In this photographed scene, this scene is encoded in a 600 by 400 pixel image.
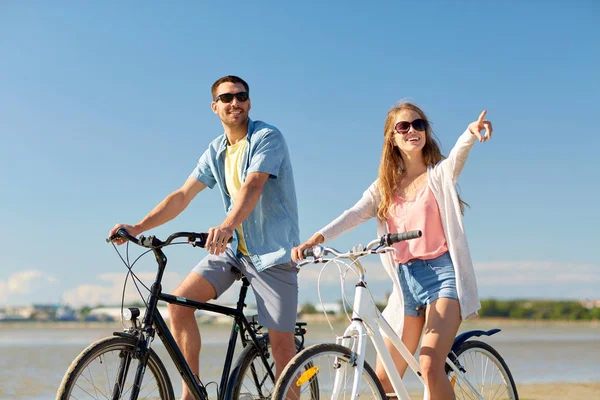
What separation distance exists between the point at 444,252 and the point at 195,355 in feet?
5.00

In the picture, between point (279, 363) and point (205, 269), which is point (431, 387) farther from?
point (205, 269)

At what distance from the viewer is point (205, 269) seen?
14.6ft

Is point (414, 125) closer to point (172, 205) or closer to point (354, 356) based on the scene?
point (354, 356)

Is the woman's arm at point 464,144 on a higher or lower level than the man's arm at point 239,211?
higher

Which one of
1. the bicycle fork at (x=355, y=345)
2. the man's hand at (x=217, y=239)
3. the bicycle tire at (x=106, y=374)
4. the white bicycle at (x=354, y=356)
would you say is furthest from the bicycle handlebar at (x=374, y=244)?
the bicycle tire at (x=106, y=374)

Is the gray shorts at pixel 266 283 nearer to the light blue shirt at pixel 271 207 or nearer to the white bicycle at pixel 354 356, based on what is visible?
the light blue shirt at pixel 271 207

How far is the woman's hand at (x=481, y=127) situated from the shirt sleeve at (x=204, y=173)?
1744 mm

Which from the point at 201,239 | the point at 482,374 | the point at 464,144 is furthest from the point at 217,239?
the point at 482,374

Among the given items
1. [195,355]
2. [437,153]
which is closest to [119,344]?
[195,355]

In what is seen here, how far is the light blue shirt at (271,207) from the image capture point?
14.3ft

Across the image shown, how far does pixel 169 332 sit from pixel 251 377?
0.78 meters

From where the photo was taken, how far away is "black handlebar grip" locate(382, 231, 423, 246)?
351 centimetres

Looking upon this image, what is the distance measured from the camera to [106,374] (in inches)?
143

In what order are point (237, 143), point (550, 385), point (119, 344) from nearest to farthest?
point (119, 344) < point (237, 143) < point (550, 385)
